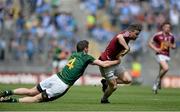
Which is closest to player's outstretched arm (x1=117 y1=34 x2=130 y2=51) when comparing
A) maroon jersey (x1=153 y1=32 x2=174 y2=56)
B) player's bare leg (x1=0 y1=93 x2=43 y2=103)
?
player's bare leg (x1=0 y1=93 x2=43 y2=103)

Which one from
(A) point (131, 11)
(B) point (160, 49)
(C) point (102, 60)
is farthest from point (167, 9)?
(C) point (102, 60)

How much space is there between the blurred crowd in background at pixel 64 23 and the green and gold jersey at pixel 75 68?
Result: 682 inches

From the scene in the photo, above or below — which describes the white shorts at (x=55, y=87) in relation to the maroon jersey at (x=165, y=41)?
below

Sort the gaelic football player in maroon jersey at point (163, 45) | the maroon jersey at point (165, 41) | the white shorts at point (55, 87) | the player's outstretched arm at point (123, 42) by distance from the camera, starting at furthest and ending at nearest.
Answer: the maroon jersey at point (165, 41)
the gaelic football player in maroon jersey at point (163, 45)
the player's outstretched arm at point (123, 42)
the white shorts at point (55, 87)

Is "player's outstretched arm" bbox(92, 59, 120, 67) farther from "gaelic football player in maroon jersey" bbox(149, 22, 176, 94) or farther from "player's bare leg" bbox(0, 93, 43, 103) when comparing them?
"gaelic football player in maroon jersey" bbox(149, 22, 176, 94)

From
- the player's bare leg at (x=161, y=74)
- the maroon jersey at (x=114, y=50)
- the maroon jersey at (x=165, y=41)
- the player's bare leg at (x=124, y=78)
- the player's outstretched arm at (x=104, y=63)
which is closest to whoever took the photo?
the player's outstretched arm at (x=104, y=63)

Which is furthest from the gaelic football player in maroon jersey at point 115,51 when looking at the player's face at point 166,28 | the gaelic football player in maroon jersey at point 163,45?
the player's face at point 166,28

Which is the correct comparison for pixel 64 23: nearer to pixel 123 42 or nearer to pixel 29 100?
pixel 123 42

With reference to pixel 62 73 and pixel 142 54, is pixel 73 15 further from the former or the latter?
pixel 62 73

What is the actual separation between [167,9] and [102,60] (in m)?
19.3

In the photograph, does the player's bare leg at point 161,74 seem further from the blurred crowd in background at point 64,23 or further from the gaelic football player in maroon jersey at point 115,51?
the blurred crowd in background at point 64,23

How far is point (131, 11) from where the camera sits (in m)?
38.7

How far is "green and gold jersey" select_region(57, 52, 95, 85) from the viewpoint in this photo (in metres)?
18.2

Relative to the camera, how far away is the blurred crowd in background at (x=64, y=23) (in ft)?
117
